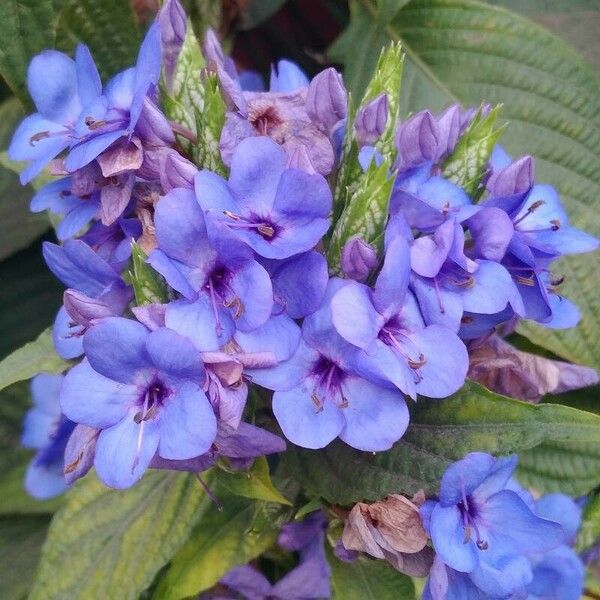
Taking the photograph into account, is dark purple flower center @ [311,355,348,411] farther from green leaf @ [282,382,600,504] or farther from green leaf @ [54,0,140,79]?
green leaf @ [54,0,140,79]

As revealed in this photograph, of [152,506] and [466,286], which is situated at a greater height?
[466,286]

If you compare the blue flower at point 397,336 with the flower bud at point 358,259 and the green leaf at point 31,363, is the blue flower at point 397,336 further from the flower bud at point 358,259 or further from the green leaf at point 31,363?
the green leaf at point 31,363

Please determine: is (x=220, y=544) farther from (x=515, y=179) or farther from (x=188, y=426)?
(x=515, y=179)

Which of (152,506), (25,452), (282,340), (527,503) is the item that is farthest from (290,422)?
(25,452)

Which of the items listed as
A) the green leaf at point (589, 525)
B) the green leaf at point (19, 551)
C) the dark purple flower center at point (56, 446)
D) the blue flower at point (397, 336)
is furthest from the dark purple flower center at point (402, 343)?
the green leaf at point (19, 551)

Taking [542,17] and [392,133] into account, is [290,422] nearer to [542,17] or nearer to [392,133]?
[392,133]
